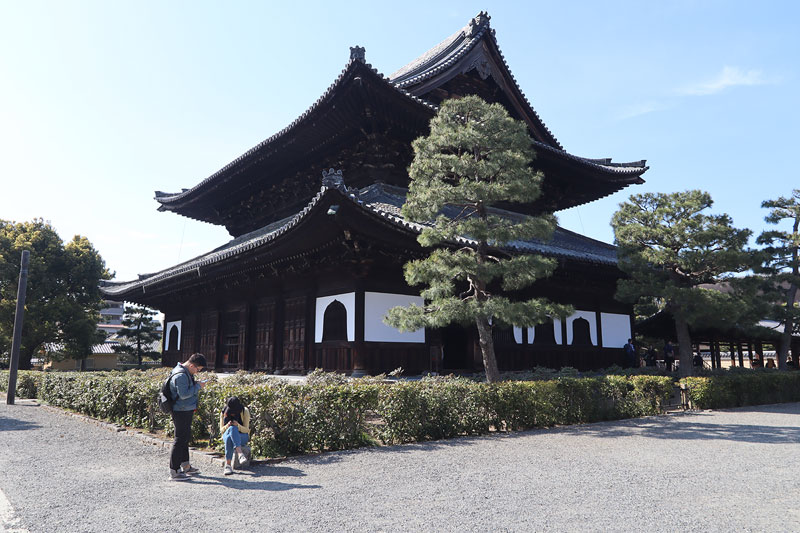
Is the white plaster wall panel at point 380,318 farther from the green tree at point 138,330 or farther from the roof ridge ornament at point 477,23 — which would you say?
the green tree at point 138,330

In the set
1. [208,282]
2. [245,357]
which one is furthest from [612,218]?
[208,282]

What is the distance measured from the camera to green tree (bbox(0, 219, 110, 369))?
30281 millimetres

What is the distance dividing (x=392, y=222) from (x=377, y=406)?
13.3ft

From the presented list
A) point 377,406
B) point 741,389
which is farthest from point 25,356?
point 741,389

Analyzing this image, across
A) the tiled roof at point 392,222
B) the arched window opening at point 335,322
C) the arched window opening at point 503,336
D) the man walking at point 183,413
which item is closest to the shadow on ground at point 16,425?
the tiled roof at point 392,222

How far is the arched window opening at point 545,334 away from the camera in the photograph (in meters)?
16.7

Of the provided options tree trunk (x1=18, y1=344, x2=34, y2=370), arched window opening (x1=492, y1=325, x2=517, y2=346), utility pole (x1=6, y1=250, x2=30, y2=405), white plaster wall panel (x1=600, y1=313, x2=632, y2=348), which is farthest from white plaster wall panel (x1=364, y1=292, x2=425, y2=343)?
tree trunk (x1=18, y1=344, x2=34, y2=370)

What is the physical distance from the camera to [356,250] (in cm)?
1255

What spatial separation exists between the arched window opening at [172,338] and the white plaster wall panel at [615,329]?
58.1 feet

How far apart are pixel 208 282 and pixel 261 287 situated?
10.5 feet

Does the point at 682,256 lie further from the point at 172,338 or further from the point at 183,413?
the point at 172,338

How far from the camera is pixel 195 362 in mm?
7449

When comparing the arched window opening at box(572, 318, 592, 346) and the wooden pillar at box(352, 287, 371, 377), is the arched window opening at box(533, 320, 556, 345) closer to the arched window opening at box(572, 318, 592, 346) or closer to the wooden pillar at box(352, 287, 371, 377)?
the arched window opening at box(572, 318, 592, 346)

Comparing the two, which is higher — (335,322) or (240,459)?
(335,322)
